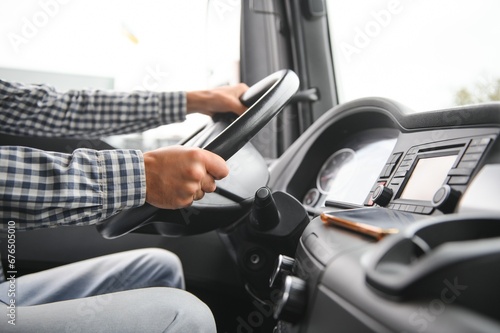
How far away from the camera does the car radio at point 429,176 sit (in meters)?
0.56

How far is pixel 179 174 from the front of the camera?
0.62 meters

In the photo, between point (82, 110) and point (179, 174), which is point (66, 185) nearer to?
point (179, 174)

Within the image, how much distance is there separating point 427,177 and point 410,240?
1.03 ft

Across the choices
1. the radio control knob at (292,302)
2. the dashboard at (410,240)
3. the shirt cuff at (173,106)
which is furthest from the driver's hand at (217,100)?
the radio control knob at (292,302)

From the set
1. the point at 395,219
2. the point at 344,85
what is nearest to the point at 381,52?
the point at 344,85

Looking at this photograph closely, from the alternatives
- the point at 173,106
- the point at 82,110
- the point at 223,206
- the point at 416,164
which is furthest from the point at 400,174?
the point at 82,110

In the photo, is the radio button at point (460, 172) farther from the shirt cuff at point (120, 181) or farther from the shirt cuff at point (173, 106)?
the shirt cuff at point (173, 106)

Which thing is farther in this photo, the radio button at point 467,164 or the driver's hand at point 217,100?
the driver's hand at point 217,100

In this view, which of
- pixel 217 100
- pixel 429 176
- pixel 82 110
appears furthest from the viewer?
pixel 82 110

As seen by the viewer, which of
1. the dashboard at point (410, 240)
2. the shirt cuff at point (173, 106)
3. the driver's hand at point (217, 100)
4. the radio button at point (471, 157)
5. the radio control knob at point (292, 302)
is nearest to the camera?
the dashboard at point (410, 240)

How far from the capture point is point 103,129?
3.75ft

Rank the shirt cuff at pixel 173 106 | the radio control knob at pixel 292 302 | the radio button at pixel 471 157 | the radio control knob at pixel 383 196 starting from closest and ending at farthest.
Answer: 1. the radio control knob at pixel 292 302
2. the radio button at pixel 471 157
3. the radio control knob at pixel 383 196
4. the shirt cuff at pixel 173 106

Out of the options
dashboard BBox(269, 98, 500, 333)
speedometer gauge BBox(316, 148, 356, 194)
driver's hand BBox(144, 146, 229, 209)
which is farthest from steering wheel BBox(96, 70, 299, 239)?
speedometer gauge BBox(316, 148, 356, 194)

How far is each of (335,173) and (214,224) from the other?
379 mm
